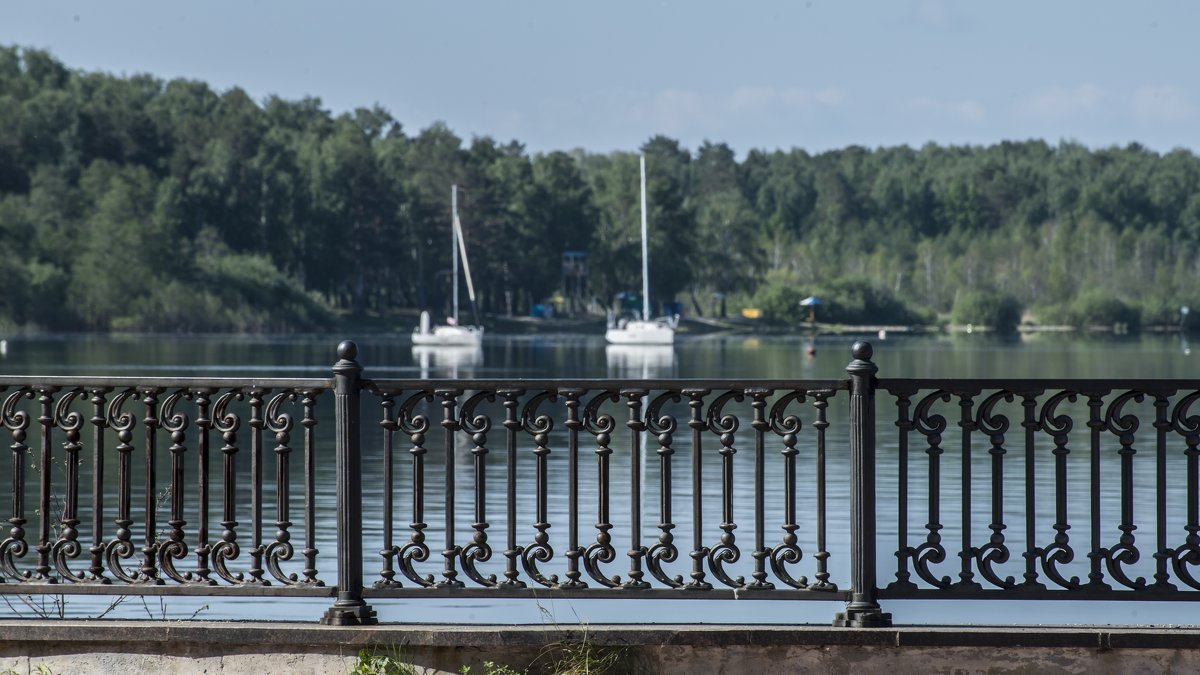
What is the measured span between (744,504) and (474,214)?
98.0 metres

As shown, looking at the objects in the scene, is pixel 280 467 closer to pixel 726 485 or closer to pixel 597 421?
pixel 597 421

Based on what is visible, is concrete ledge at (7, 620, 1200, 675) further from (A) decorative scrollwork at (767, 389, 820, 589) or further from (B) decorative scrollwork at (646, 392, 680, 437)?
(B) decorative scrollwork at (646, 392, 680, 437)

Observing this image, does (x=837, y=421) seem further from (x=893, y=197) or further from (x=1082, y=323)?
(x=893, y=197)

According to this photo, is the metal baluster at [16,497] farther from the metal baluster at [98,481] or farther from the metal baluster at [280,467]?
the metal baluster at [280,467]

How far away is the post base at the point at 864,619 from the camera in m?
6.35

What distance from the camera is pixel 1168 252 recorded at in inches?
5817

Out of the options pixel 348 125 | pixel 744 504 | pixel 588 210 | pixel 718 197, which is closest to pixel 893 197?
pixel 718 197

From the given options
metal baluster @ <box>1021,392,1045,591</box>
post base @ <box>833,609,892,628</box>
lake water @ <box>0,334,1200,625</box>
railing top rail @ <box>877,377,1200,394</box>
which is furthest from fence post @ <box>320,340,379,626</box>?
metal baluster @ <box>1021,392,1045,591</box>

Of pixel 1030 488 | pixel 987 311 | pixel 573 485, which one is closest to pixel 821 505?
pixel 1030 488

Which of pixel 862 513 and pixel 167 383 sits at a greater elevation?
pixel 167 383

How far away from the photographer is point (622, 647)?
20.8 ft

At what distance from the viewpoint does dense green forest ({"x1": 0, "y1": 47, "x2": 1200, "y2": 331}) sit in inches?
3967

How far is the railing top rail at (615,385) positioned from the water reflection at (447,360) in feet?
149

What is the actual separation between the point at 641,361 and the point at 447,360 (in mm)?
7912
